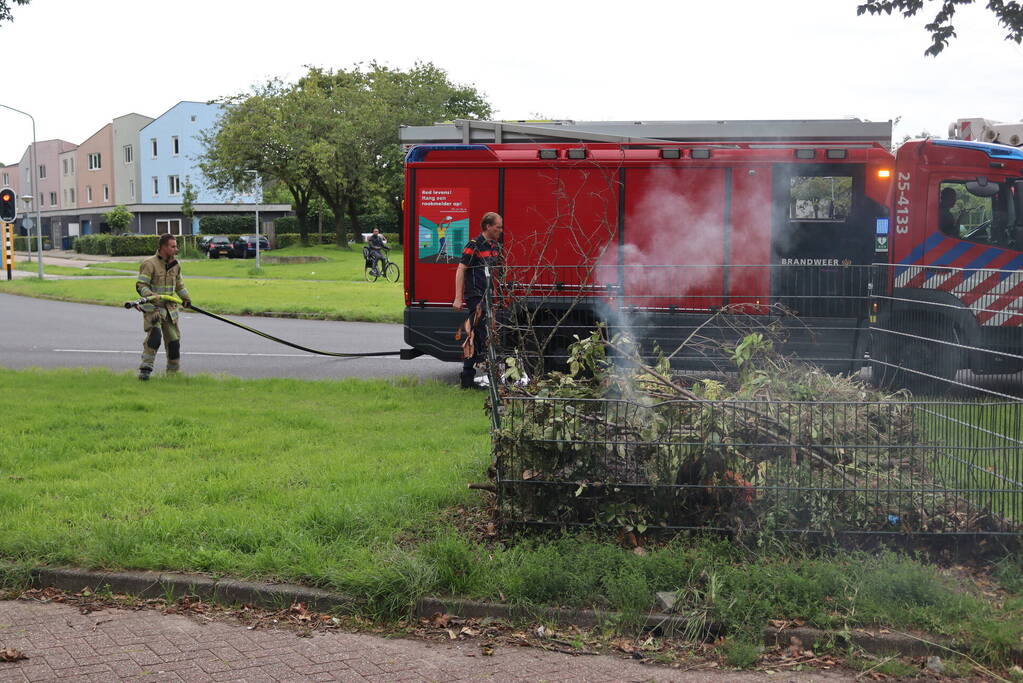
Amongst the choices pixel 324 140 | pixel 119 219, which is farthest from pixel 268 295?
pixel 119 219

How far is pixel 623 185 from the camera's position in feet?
35.3

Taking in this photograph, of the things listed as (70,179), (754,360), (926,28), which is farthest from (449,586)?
(70,179)

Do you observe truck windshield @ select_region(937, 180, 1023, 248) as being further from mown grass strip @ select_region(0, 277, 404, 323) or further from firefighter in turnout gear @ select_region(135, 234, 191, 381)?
mown grass strip @ select_region(0, 277, 404, 323)

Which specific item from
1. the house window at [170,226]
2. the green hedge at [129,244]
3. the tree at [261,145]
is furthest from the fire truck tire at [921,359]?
the house window at [170,226]

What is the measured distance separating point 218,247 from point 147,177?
24.1 m

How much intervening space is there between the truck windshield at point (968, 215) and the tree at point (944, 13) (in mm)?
1702

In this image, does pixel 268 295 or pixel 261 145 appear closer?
pixel 268 295

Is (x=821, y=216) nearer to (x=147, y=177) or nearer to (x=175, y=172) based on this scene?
(x=175, y=172)

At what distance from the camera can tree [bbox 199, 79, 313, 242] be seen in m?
50.9

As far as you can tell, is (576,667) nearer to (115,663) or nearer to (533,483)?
(533,483)

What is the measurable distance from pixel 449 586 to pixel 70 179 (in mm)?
91050

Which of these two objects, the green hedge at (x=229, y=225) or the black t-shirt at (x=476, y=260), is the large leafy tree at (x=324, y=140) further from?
the black t-shirt at (x=476, y=260)

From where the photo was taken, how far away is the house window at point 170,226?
73806mm

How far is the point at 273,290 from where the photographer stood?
2650cm
